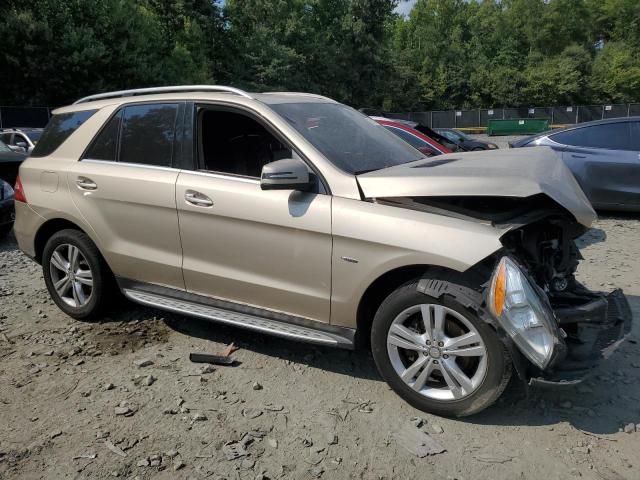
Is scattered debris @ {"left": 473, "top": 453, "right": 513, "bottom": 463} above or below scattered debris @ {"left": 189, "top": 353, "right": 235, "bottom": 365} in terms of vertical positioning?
below

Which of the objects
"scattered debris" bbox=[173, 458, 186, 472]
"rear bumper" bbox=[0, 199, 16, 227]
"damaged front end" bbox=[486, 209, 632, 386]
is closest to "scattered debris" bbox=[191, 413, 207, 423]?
"scattered debris" bbox=[173, 458, 186, 472]

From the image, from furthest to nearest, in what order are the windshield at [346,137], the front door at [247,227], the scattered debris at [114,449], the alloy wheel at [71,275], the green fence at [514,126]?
the green fence at [514,126] < the alloy wheel at [71,275] < the windshield at [346,137] < the front door at [247,227] < the scattered debris at [114,449]

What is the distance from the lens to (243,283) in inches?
141

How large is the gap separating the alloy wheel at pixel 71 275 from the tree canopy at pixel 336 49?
84.7ft


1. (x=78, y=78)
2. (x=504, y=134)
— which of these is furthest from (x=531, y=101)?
(x=78, y=78)

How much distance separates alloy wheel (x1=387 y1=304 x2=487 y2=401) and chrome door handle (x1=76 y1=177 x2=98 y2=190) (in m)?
2.53

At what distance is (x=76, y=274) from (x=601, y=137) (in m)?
7.11

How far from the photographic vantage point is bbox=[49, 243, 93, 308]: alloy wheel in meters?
4.42

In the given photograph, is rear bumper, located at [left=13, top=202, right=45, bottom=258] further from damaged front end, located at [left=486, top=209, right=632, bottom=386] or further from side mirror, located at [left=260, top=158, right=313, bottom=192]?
damaged front end, located at [left=486, top=209, right=632, bottom=386]

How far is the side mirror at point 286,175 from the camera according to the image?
316cm

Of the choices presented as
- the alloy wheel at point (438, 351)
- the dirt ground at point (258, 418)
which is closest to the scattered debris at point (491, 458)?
the dirt ground at point (258, 418)

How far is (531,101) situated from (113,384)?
190 feet

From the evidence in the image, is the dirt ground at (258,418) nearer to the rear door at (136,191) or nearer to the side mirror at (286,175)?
the rear door at (136,191)

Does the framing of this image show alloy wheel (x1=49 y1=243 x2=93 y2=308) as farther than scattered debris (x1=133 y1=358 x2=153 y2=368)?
Yes
